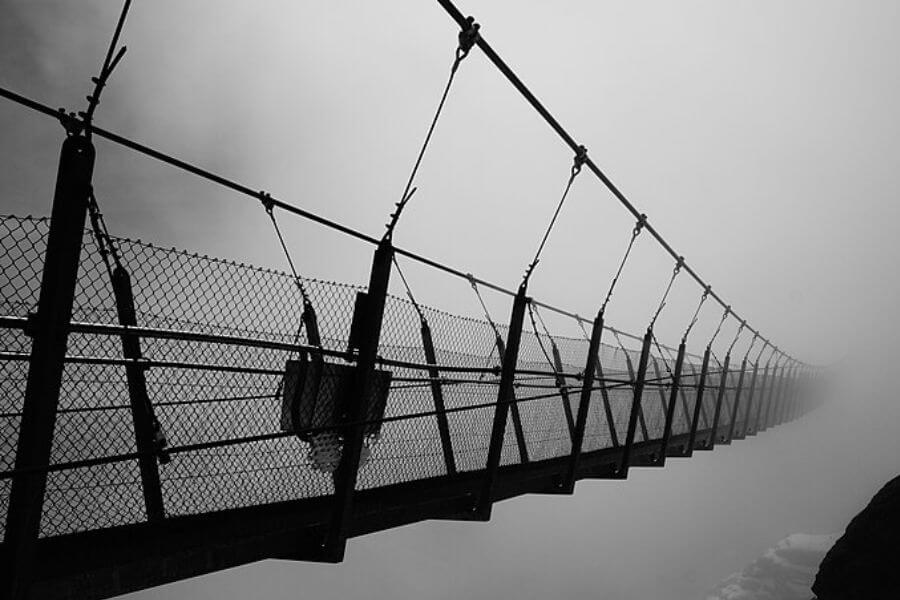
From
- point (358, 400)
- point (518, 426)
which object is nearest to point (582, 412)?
point (518, 426)

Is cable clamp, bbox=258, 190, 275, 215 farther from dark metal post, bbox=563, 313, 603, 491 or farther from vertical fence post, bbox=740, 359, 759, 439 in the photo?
vertical fence post, bbox=740, 359, 759, 439

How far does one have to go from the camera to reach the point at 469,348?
17.0 ft

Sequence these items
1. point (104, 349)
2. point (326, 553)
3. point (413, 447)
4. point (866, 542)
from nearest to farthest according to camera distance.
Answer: point (104, 349) < point (326, 553) < point (413, 447) < point (866, 542)

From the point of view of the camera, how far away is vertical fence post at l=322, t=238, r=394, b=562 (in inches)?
130

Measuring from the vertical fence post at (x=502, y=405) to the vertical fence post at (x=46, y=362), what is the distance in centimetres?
314

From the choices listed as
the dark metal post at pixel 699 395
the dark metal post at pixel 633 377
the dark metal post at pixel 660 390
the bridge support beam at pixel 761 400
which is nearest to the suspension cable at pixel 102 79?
the dark metal post at pixel 633 377

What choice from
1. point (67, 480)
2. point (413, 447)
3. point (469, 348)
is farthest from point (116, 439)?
point (469, 348)

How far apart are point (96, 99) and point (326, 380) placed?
1.66m

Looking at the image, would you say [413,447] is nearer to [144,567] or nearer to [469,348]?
[469,348]

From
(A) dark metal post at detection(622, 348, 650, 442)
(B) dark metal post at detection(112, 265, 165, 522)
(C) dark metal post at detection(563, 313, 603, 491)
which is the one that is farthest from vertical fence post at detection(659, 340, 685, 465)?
(B) dark metal post at detection(112, 265, 165, 522)

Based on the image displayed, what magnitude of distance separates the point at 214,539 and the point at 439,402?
77.7 inches

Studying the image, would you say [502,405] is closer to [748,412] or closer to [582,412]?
[582,412]

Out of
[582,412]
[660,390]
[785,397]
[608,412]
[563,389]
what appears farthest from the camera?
[785,397]

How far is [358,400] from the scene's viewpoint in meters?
3.33
